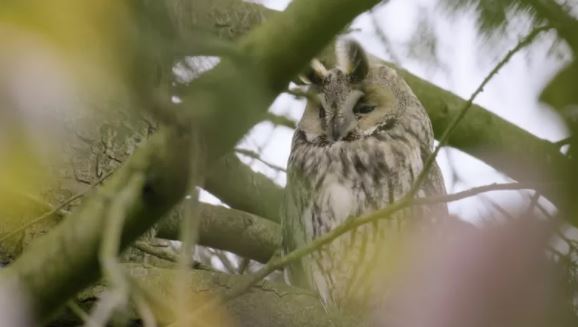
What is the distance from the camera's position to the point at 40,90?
0.82m

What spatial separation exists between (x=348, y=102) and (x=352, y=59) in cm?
13

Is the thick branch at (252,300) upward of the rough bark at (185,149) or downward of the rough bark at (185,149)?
downward

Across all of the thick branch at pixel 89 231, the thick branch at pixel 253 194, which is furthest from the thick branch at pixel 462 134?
the thick branch at pixel 89 231

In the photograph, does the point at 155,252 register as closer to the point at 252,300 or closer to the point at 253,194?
the point at 252,300

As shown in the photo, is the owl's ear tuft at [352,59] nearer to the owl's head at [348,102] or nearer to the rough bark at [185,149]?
the owl's head at [348,102]

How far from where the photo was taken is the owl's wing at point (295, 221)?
2961 millimetres

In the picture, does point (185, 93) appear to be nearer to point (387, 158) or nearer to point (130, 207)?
point (130, 207)

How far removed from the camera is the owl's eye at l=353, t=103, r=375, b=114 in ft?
10.1

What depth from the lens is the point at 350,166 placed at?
9.88 ft

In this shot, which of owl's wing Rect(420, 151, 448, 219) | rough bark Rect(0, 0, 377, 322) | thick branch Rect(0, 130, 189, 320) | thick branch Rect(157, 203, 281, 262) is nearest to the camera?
rough bark Rect(0, 0, 377, 322)

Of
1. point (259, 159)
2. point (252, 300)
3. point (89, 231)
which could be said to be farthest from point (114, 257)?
point (259, 159)

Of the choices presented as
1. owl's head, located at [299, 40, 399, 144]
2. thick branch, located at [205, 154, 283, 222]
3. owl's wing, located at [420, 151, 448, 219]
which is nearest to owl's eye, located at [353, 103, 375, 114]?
owl's head, located at [299, 40, 399, 144]

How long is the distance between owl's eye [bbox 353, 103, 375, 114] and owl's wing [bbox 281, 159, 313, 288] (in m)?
0.28

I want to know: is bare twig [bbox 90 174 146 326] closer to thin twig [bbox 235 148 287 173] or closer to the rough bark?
the rough bark
